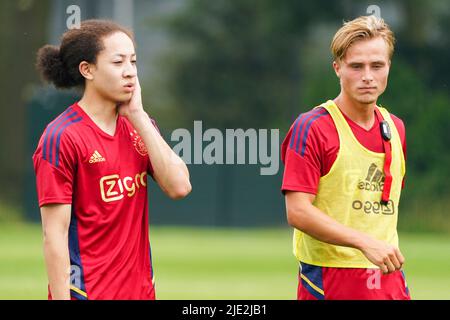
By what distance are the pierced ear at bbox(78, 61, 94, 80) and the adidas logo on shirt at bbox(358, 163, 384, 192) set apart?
136cm

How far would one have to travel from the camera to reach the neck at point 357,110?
5938 mm

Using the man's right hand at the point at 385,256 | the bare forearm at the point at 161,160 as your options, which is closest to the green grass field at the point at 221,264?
the bare forearm at the point at 161,160

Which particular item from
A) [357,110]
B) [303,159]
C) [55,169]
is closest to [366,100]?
[357,110]

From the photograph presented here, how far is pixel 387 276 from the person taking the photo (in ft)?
19.1

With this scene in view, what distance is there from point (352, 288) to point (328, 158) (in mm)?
617

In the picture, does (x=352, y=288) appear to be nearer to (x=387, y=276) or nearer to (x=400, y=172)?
(x=387, y=276)

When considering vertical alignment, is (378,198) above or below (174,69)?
below

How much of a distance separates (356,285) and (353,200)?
1.30 feet

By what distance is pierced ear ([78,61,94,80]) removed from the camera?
5836mm

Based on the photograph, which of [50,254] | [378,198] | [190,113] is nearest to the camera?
[50,254]

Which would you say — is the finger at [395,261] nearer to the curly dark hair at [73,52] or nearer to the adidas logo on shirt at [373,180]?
the adidas logo on shirt at [373,180]

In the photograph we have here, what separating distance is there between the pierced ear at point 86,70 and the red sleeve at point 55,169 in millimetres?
355

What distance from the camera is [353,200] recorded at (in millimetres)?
5836
